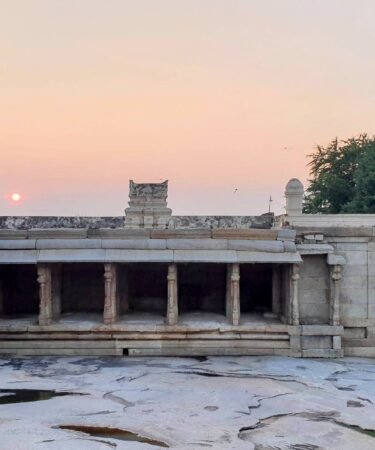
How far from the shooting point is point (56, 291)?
475 inches

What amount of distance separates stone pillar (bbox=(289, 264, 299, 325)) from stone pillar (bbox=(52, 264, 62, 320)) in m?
5.44

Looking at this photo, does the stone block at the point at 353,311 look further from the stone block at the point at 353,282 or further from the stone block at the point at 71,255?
the stone block at the point at 71,255

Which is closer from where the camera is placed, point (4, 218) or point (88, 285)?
point (88, 285)

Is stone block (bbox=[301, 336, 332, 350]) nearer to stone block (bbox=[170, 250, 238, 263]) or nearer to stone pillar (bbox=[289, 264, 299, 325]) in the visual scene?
stone pillar (bbox=[289, 264, 299, 325])

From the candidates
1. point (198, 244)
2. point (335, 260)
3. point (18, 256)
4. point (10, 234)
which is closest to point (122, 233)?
point (198, 244)

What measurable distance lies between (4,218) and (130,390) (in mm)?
10669

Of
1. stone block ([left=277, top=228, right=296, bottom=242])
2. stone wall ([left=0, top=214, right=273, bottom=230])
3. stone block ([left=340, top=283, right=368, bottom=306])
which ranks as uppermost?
stone wall ([left=0, top=214, right=273, bottom=230])

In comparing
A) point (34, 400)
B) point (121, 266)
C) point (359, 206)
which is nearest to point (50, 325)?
point (121, 266)

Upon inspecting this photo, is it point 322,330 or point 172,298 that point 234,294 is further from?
point 322,330

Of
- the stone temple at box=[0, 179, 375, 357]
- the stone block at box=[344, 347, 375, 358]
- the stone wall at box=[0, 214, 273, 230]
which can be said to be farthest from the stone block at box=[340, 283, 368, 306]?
the stone wall at box=[0, 214, 273, 230]

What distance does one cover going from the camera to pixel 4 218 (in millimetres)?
17109

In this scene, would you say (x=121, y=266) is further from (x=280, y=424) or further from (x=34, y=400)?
(x=280, y=424)

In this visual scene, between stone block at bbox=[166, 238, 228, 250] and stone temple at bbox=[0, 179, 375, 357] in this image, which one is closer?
stone temple at bbox=[0, 179, 375, 357]

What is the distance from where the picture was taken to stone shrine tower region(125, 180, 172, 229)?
16.0 meters
